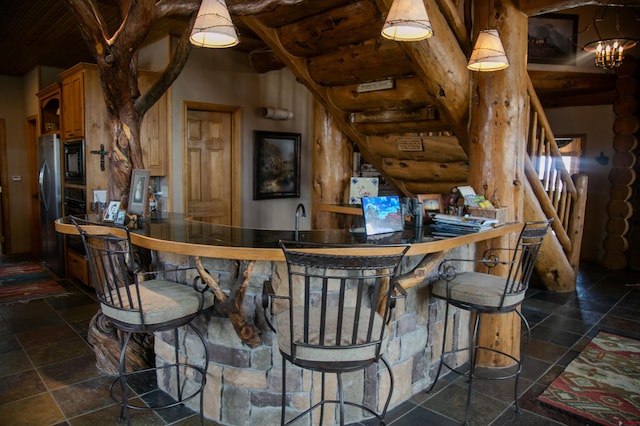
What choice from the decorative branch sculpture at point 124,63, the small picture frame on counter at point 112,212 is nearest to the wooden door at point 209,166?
the decorative branch sculpture at point 124,63

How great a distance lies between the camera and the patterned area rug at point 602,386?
2.66 m

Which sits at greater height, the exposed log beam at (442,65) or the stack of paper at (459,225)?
the exposed log beam at (442,65)

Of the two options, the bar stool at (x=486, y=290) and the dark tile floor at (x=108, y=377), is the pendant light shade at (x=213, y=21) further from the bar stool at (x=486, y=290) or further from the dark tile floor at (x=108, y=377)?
the dark tile floor at (x=108, y=377)

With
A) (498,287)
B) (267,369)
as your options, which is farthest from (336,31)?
(267,369)

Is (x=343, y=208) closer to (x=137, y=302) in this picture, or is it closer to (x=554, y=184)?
(x=554, y=184)

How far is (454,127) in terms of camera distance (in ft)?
11.8

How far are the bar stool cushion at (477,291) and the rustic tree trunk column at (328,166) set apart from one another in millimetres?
2471

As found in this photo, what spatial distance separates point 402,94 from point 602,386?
103 inches

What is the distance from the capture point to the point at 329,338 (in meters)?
1.85

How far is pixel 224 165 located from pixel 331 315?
157 inches

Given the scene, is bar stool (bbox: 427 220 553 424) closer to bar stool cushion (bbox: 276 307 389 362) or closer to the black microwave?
bar stool cushion (bbox: 276 307 389 362)

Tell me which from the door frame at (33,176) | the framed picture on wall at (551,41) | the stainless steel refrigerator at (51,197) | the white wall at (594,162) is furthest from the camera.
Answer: the door frame at (33,176)

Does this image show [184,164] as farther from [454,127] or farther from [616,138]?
[616,138]

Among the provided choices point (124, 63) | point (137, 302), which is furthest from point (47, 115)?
point (137, 302)
